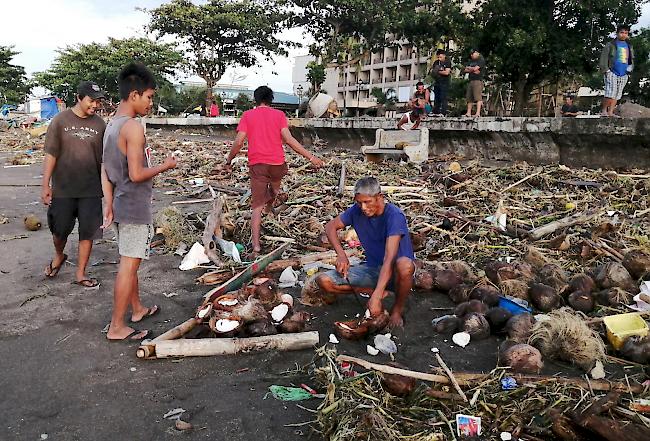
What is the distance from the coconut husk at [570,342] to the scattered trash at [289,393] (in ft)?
5.77

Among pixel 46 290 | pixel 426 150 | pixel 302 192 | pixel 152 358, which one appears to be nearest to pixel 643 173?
pixel 426 150

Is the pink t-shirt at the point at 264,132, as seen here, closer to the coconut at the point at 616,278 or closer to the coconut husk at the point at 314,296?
the coconut husk at the point at 314,296

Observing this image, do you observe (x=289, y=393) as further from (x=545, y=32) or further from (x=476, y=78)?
(x=545, y=32)

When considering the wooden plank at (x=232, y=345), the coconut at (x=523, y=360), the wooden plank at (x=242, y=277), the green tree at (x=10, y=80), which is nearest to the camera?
the coconut at (x=523, y=360)

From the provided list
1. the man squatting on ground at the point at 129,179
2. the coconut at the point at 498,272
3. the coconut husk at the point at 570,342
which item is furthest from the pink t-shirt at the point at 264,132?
the coconut husk at the point at 570,342

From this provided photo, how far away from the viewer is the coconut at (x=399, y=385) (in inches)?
115

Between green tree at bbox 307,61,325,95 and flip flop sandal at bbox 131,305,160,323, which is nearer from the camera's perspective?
flip flop sandal at bbox 131,305,160,323

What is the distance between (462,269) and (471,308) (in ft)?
3.43

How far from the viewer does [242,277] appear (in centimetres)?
504

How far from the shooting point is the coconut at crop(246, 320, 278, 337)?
3.89 m

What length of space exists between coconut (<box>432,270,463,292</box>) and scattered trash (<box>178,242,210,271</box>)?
2685mm

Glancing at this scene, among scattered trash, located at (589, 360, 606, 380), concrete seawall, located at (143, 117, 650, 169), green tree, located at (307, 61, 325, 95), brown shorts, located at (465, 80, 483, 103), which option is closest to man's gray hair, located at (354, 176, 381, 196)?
scattered trash, located at (589, 360, 606, 380)

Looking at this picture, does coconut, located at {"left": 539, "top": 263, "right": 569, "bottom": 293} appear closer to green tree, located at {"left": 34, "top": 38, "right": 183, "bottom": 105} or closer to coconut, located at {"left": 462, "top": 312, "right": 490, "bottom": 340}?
coconut, located at {"left": 462, "top": 312, "right": 490, "bottom": 340}

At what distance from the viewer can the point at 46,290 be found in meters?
5.04
